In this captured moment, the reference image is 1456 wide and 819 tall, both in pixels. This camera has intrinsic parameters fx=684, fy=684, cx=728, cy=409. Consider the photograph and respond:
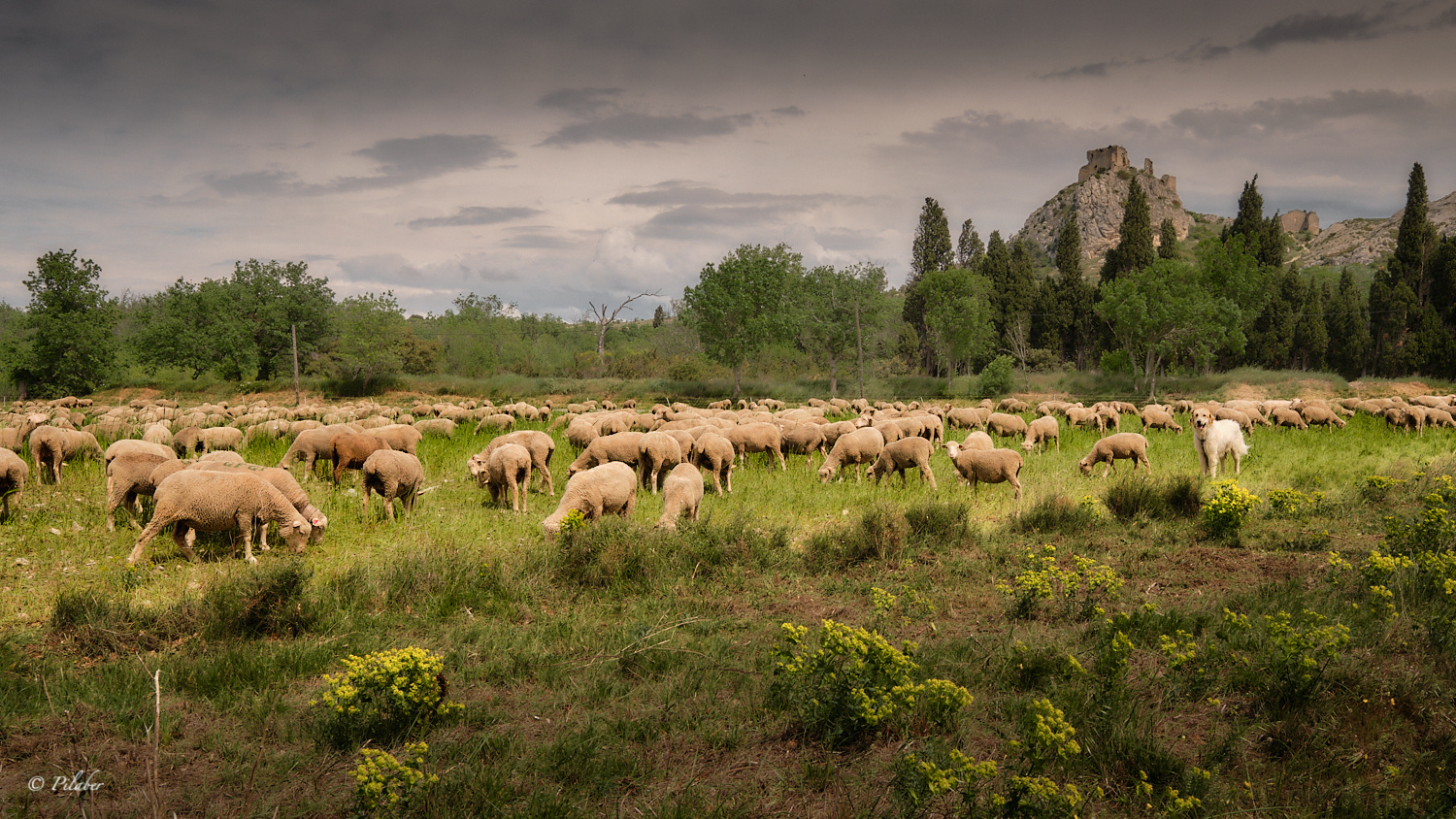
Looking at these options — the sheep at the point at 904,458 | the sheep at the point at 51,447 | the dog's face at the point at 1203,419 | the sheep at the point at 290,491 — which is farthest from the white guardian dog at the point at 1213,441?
the sheep at the point at 51,447

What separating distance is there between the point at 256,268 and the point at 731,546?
215 feet

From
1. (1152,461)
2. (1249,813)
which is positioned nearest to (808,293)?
(1152,461)

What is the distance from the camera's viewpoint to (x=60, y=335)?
50.8 meters

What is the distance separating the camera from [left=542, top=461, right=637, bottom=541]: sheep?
10.7 meters

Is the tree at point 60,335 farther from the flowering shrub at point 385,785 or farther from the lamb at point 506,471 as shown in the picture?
the flowering shrub at point 385,785

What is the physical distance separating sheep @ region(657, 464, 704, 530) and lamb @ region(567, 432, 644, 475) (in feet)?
10.6

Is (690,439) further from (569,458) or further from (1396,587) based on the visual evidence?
(1396,587)

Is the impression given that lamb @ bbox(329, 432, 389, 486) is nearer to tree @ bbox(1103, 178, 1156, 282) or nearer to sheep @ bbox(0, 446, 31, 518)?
sheep @ bbox(0, 446, 31, 518)

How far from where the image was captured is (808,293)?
5766 centimetres

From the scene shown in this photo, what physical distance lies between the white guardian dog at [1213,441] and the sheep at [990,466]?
480 centimetres

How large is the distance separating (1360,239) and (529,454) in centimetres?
23816

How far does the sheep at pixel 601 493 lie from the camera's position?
1073cm

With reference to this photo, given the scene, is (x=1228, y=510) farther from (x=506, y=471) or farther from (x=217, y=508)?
→ (x=217, y=508)

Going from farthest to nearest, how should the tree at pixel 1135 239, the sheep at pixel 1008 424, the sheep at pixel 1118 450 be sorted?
the tree at pixel 1135 239, the sheep at pixel 1008 424, the sheep at pixel 1118 450
